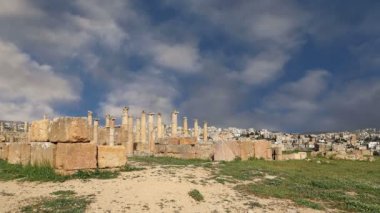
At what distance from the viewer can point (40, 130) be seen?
53.9 feet

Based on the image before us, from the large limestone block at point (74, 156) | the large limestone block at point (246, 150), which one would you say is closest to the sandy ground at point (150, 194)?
the large limestone block at point (74, 156)

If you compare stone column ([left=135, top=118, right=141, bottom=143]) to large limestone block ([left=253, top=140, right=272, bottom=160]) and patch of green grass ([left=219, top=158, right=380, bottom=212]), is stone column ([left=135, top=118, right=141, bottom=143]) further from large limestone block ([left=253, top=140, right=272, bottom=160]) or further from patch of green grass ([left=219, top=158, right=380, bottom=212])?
patch of green grass ([left=219, top=158, right=380, bottom=212])

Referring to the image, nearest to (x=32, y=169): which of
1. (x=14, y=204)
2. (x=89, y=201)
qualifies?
(x=14, y=204)

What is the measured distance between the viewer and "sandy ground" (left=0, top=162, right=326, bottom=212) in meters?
10.4

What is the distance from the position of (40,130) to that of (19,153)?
2350 millimetres

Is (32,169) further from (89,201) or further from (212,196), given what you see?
(212,196)

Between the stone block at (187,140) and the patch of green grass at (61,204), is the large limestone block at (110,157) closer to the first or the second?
the patch of green grass at (61,204)

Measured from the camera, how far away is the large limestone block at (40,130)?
52.7ft

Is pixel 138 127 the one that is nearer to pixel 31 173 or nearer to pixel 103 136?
pixel 103 136

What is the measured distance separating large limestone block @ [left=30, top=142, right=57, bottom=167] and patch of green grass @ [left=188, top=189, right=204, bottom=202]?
614 cm

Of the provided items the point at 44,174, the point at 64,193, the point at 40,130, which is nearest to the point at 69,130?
the point at 44,174

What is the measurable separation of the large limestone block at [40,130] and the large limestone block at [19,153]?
0.59m

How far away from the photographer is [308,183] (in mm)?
15078

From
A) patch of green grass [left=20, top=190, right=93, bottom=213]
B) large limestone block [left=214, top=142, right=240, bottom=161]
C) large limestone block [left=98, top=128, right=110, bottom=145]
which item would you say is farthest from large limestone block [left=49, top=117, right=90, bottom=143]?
large limestone block [left=98, top=128, right=110, bottom=145]
